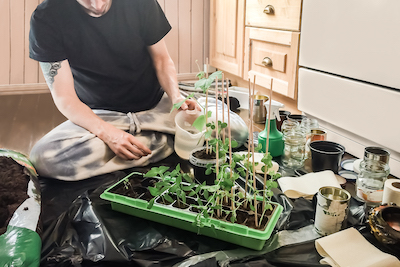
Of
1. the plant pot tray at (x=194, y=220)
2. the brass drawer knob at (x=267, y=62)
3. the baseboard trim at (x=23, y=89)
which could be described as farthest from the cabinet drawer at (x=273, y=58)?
the baseboard trim at (x=23, y=89)

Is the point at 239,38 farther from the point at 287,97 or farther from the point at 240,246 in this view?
the point at 240,246

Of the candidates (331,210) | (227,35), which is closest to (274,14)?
(227,35)

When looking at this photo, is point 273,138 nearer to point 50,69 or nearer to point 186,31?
point 50,69

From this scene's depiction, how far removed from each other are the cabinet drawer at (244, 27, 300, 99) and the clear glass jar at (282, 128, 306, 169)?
0.56 metres

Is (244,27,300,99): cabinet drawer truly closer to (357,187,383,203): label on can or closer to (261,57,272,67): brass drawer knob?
(261,57,272,67): brass drawer knob

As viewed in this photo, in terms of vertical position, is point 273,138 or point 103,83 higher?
point 103,83

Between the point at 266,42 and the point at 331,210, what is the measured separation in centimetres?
138

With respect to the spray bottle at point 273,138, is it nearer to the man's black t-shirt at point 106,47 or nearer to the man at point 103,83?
the man at point 103,83

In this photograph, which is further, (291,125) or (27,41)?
(27,41)

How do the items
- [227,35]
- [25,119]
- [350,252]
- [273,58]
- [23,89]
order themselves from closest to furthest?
[350,252]
[273,58]
[25,119]
[227,35]
[23,89]

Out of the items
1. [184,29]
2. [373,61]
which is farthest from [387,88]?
[184,29]

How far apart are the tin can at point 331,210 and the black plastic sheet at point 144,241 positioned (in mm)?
42

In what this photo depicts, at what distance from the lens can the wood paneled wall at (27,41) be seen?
2.62 metres

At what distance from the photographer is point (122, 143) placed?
1314 millimetres
